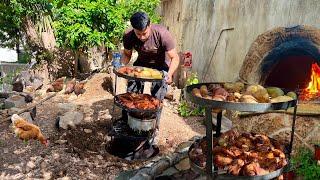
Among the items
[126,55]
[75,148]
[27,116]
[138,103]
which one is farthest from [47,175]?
[126,55]

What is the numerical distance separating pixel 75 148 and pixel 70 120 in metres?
1.25

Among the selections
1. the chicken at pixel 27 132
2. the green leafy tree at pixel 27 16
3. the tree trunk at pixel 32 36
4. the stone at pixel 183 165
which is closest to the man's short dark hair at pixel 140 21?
the stone at pixel 183 165

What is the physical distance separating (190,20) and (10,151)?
7636 millimetres

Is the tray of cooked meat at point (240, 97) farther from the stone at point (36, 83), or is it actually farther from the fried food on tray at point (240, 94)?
the stone at point (36, 83)

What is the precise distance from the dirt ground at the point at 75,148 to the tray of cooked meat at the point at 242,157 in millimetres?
2307

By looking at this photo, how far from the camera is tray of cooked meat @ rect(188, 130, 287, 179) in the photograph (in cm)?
374

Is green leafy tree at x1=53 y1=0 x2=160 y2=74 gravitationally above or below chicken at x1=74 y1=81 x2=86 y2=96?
above

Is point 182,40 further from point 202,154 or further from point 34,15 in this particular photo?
point 202,154

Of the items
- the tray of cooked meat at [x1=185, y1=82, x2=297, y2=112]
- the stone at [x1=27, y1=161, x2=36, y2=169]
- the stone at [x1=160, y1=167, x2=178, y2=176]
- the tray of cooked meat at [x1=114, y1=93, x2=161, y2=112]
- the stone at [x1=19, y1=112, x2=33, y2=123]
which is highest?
the tray of cooked meat at [x1=185, y1=82, x2=297, y2=112]

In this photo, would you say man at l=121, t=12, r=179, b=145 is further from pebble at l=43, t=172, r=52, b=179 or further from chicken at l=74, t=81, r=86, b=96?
chicken at l=74, t=81, r=86, b=96

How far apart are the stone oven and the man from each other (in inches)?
71.7

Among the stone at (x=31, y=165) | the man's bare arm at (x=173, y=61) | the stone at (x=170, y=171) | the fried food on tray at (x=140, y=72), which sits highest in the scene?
the man's bare arm at (x=173, y=61)

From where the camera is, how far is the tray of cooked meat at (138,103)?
19.6 ft

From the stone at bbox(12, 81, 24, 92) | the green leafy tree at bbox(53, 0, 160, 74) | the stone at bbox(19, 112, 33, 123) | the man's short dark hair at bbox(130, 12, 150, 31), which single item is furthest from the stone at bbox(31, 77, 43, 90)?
the man's short dark hair at bbox(130, 12, 150, 31)
